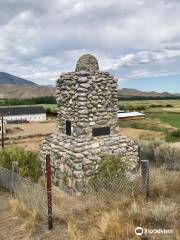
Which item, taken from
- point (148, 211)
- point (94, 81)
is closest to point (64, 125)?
point (94, 81)

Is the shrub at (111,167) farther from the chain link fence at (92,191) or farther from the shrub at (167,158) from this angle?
the shrub at (167,158)

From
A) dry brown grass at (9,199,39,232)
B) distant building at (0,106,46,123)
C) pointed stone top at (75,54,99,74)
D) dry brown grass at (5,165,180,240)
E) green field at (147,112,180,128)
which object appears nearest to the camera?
dry brown grass at (5,165,180,240)

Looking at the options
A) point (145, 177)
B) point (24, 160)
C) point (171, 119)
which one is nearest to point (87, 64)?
point (24, 160)

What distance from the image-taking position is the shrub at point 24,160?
608 inches

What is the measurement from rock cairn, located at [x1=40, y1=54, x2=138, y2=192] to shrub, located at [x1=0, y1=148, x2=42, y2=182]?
97cm

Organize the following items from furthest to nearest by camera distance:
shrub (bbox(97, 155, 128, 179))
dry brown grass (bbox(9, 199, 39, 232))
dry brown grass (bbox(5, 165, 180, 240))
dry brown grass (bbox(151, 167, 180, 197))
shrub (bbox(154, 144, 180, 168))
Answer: shrub (bbox(154, 144, 180, 168)) → shrub (bbox(97, 155, 128, 179)) → dry brown grass (bbox(151, 167, 180, 197)) → dry brown grass (bbox(9, 199, 39, 232)) → dry brown grass (bbox(5, 165, 180, 240))

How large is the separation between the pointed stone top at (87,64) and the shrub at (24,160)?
181 inches

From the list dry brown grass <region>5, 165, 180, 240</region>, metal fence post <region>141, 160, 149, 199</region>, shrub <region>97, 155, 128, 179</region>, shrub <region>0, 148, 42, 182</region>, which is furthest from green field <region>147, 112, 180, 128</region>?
dry brown grass <region>5, 165, 180, 240</region>

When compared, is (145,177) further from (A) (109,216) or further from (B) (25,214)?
(B) (25,214)

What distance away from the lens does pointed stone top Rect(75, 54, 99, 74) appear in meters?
14.7

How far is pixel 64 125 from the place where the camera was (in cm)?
1508

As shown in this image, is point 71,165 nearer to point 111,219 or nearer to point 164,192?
point 164,192

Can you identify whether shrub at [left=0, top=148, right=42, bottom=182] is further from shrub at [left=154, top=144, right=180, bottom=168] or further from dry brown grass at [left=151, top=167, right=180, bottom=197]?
shrub at [left=154, top=144, right=180, bottom=168]

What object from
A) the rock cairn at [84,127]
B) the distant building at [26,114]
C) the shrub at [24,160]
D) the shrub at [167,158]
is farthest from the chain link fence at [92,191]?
the distant building at [26,114]
